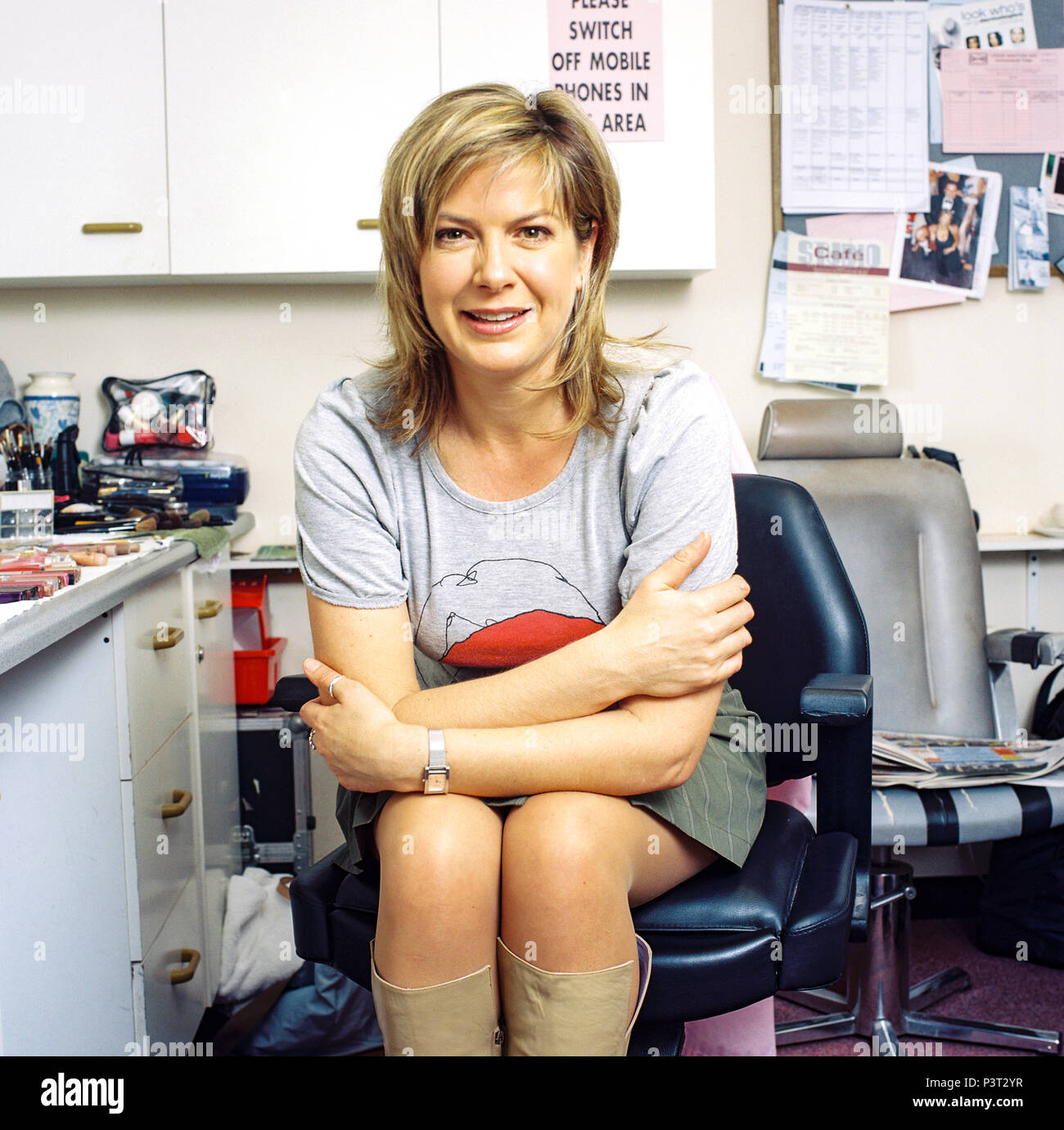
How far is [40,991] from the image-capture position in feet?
3.53

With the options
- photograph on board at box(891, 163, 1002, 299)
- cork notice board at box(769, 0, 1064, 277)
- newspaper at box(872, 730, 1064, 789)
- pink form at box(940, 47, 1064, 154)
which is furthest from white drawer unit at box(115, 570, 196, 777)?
pink form at box(940, 47, 1064, 154)

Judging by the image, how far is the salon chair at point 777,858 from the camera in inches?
38.6

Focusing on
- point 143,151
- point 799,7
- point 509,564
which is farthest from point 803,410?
point 143,151

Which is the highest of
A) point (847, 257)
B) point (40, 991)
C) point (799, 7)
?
point (799, 7)

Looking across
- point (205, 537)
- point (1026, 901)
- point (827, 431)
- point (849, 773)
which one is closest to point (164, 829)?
point (205, 537)

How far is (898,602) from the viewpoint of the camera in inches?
75.5

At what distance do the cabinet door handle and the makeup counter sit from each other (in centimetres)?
62

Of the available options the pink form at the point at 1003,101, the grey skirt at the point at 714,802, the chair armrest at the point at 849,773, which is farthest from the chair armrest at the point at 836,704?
the pink form at the point at 1003,101

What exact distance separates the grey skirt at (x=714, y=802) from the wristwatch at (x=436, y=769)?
0.05 m

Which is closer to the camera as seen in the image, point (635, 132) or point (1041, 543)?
point (635, 132)

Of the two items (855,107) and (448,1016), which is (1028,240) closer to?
(855,107)

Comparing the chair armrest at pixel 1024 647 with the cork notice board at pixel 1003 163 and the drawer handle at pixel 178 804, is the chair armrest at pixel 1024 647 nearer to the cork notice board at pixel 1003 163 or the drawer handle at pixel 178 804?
the cork notice board at pixel 1003 163

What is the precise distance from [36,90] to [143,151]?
8.0 inches

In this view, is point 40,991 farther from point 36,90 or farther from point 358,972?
point 36,90
